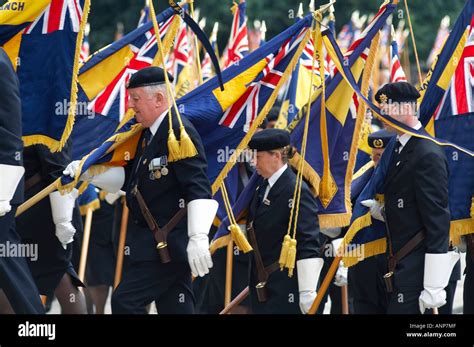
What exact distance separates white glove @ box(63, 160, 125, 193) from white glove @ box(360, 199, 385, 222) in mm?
1543

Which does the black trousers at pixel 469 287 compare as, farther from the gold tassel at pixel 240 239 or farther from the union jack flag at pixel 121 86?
the union jack flag at pixel 121 86

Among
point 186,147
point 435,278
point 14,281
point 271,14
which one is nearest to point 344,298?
point 435,278

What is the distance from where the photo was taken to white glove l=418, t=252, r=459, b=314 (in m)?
7.61

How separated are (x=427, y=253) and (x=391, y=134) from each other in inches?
72.7

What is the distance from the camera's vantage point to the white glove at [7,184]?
704 centimetres

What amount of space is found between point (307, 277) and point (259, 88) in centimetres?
168

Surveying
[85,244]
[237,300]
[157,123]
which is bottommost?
[237,300]

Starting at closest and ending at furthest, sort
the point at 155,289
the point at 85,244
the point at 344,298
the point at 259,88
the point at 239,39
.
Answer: the point at 155,289
the point at 259,88
the point at 344,298
the point at 85,244
the point at 239,39

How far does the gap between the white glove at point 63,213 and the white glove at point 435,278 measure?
2.39 m

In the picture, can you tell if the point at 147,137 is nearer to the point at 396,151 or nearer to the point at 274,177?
the point at 274,177

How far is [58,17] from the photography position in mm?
8508

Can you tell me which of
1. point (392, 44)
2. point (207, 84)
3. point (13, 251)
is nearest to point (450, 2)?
point (392, 44)

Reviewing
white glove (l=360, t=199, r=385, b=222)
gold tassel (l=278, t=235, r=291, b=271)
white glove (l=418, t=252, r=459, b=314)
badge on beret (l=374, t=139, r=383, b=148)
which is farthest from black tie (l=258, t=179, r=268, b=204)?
white glove (l=418, t=252, r=459, b=314)

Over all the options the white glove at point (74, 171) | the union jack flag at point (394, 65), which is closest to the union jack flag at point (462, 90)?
the union jack flag at point (394, 65)
